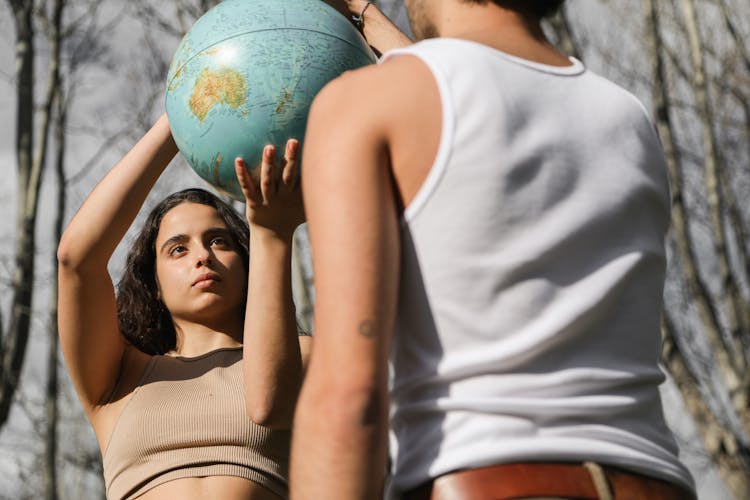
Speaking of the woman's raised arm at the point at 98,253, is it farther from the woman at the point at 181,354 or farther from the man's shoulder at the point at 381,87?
the man's shoulder at the point at 381,87

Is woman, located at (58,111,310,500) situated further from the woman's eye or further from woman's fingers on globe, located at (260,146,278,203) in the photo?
woman's fingers on globe, located at (260,146,278,203)

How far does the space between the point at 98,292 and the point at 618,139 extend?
2333mm

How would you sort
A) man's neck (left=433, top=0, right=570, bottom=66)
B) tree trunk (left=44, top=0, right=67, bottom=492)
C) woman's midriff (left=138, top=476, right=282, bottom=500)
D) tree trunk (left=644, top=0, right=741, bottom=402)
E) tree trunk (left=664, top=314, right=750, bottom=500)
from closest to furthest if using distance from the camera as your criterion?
1. man's neck (left=433, top=0, right=570, bottom=66)
2. woman's midriff (left=138, top=476, right=282, bottom=500)
3. tree trunk (left=664, top=314, right=750, bottom=500)
4. tree trunk (left=644, top=0, right=741, bottom=402)
5. tree trunk (left=44, top=0, right=67, bottom=492)

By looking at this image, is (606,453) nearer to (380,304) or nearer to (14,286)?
(380,304)

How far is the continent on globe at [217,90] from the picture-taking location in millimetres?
2881

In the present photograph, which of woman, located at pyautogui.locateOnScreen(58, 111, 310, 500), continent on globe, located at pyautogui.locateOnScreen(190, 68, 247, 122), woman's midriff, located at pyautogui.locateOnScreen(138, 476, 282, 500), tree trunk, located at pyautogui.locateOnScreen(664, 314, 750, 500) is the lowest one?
tree trunk, located at pyautogui.locateOnScreen(664, 314, 750, 500)

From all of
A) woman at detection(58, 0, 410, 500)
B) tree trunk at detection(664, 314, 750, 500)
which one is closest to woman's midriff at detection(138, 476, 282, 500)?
woman at detection(58, 0, 410, 500)

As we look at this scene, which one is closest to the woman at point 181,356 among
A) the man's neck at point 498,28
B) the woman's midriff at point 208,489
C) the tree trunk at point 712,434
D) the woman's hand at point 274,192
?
the woman's midriff at point 208,489

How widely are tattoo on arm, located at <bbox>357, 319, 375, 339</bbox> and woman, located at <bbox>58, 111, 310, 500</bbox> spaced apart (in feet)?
4.35

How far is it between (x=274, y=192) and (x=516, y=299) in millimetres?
1214

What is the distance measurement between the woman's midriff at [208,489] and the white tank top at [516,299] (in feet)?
6.00

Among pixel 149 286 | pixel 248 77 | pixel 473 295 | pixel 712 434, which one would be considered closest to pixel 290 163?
pixel 248 77

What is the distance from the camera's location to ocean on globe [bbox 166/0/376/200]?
284cm

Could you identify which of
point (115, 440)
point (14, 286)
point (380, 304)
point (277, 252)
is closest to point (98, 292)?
point (115, 440)
